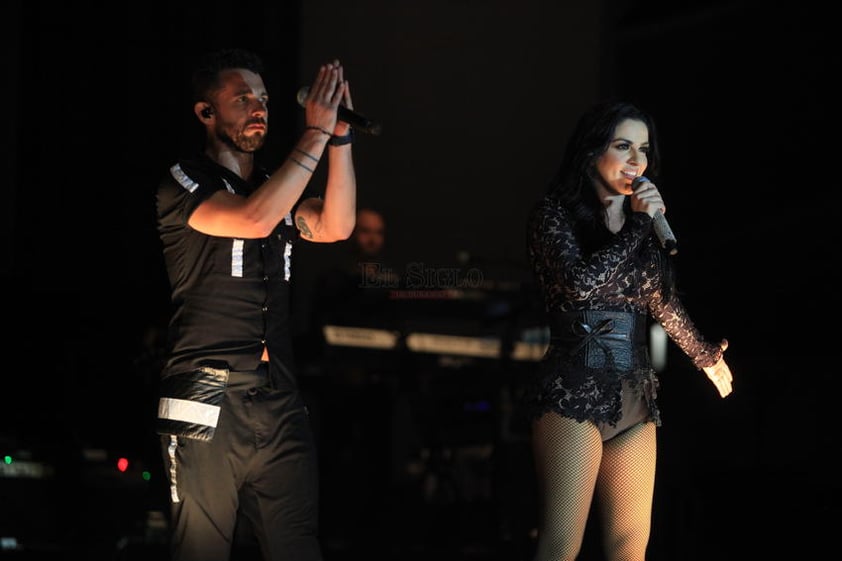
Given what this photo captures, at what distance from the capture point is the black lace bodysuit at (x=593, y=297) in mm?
2723

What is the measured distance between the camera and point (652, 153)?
2.98 metres

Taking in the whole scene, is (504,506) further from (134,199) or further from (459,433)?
(134,199)

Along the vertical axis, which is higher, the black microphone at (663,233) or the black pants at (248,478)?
the black microphone at (663,233)

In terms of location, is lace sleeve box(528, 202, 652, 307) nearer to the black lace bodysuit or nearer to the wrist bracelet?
the black lace bodysuit

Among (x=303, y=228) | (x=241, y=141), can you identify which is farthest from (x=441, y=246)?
(x=241, y=141)

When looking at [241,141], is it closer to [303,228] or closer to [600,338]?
[303,228]

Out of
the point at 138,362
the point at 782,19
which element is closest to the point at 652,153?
the point at 138,362

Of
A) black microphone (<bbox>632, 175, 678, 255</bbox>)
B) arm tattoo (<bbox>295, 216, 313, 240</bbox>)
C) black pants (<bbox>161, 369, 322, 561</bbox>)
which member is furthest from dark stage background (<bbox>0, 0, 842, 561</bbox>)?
black microphone (<bbox>632, 175, 678, 255</bbox>)

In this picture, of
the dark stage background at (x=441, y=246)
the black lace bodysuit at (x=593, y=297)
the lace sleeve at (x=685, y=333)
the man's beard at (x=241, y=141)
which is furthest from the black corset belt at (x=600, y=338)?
the dark stage background at (x=441, y=246)

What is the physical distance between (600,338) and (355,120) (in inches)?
30.1

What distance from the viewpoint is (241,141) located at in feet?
9.38

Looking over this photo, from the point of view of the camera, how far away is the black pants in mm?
2645

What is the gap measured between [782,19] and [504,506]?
275 centimetres

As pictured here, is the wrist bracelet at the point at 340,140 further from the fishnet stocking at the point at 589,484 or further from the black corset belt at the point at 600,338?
the fishnet stocking at the point at 589,484
